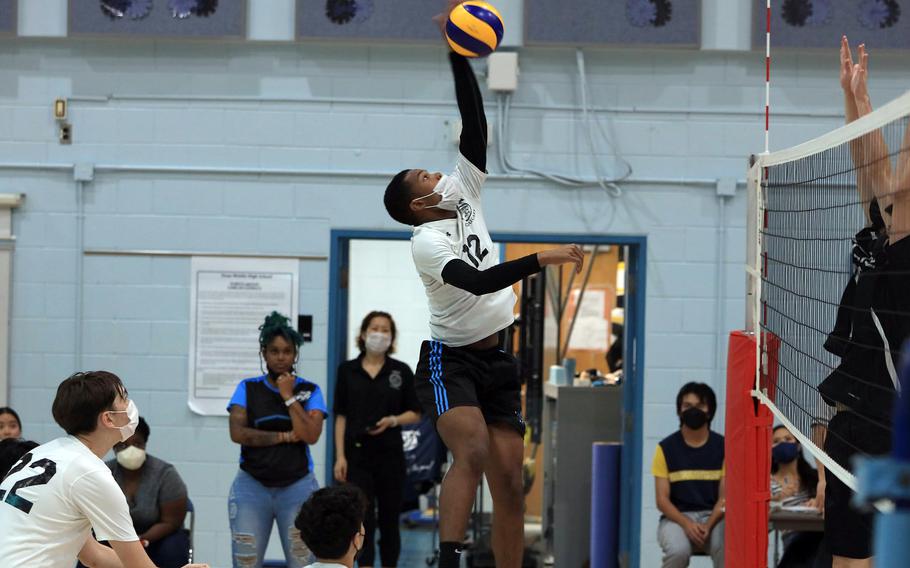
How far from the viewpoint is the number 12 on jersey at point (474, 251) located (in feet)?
13.6

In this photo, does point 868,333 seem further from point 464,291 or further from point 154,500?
point 154,500

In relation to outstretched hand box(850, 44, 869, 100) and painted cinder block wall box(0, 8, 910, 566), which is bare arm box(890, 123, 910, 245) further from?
painted cinder block wall box(0, 8, 910, 566)

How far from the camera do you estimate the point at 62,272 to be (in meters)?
7.44

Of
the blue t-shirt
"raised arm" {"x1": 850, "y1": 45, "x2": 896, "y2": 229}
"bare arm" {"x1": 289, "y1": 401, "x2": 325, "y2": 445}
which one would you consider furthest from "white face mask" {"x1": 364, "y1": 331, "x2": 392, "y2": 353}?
"raised arm" {"x1": 850, "y1": 45, "x2": 896, "y2": 229}

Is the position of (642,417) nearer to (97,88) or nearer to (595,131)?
(595,131)

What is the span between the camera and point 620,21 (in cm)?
734

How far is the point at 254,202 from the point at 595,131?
7.57 ft

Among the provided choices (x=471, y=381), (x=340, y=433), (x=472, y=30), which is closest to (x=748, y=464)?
(x=471, y=381)

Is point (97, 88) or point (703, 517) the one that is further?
point (97, 88)

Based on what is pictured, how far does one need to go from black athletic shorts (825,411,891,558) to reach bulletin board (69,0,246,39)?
16.4ft

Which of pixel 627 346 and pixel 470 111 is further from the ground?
pixel 470 111

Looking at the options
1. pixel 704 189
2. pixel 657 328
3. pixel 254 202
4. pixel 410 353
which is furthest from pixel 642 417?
pixel 410 353

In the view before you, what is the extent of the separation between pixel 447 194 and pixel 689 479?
3.18 m

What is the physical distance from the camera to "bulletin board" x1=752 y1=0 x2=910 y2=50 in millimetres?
7312
